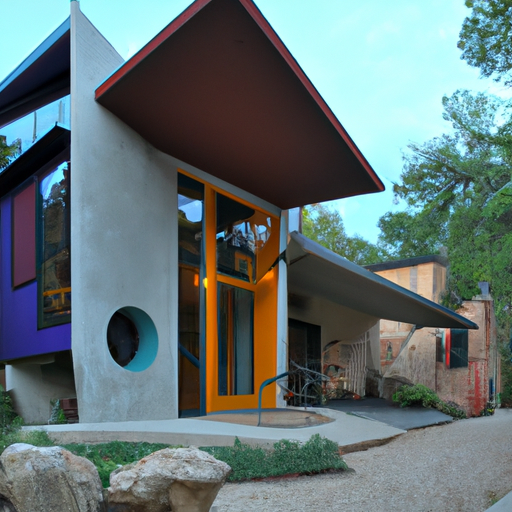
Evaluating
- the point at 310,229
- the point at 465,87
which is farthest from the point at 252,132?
the point at 310,229

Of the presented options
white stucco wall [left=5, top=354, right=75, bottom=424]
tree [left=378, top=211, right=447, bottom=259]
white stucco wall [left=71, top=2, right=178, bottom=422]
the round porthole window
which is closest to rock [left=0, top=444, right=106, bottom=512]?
white stucco wall [left=71, top=2, right=178, bottom=422]

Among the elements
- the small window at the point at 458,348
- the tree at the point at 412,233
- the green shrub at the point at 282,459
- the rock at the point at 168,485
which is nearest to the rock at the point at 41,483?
the rock at the point at 168,485

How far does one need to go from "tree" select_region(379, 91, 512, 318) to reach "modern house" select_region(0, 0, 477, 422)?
20.8ft

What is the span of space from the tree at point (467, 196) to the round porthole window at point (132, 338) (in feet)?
29.4

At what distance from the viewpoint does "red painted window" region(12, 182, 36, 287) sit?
9.30 metres

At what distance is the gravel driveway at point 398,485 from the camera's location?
15.4ft

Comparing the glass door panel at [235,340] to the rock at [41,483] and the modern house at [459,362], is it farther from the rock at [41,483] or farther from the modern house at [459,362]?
the rock at [41,483]

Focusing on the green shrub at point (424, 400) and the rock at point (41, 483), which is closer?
the rock at point (41, 483)

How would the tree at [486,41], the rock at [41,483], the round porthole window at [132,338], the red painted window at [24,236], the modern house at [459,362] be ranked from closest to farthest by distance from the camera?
the rock at [41,483], the round porthole window at [132,338], the red painted window at [24,236], the tree at [486,41], the modern house at [459,362]

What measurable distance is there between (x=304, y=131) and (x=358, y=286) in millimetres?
4959

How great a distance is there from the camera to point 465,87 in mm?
19438

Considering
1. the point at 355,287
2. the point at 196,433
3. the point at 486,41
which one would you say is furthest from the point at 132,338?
the point at 486,41

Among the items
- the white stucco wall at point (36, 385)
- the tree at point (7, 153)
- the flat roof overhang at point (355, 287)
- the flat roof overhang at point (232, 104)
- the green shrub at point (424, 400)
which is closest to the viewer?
the flat roof overhang at point (232, 104)

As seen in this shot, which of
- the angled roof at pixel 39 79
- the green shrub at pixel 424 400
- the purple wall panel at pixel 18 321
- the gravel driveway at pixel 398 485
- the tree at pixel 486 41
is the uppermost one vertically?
the tree at pixel 486 41
